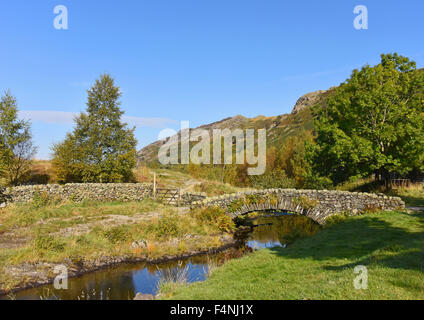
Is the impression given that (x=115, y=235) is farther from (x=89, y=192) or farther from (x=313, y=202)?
(x=313, y=202)


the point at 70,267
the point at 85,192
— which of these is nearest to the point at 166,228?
the point at 70,267

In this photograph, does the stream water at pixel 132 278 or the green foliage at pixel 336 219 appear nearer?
the stream water at pixel 132 278

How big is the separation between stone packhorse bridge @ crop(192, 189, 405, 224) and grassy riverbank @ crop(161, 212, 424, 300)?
273 centimetres

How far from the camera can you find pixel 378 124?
79.9ft

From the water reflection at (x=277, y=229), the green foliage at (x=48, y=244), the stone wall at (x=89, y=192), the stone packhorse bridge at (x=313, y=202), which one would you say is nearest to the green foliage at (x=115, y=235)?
the green foliage at (x=48, y=244)

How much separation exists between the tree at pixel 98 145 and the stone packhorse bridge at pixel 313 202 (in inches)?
645

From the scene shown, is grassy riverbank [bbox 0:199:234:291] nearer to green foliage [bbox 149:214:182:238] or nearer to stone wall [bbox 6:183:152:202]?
green foliage [bbox 149:214:182:238]

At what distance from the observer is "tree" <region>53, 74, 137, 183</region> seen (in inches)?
1282

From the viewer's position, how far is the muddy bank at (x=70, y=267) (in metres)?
13.4

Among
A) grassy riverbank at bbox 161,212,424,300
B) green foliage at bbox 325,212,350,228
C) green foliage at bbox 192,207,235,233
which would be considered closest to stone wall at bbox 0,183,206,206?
green foliage at bbox 192,207,235,233

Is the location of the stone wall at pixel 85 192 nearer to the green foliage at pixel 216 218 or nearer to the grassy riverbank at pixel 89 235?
the grassy riverbank at pixel 89 235

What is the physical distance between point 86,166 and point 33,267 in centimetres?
1931

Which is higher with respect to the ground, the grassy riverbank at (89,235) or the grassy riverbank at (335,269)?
the grassy riverbank at (335,269)

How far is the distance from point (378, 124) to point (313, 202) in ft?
32.1
